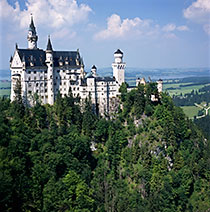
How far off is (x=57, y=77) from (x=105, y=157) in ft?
80.0

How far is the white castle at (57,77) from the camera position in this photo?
286 feet

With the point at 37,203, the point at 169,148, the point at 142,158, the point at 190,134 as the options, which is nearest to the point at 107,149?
the point at 142,158

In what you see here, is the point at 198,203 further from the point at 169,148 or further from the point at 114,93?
the point at 114,93

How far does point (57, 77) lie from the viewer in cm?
9288

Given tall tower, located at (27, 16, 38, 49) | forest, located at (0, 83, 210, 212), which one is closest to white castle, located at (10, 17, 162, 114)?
tall tower, located at (27, 16, 38, 49)

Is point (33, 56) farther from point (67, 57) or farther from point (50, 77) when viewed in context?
point (67, 57)

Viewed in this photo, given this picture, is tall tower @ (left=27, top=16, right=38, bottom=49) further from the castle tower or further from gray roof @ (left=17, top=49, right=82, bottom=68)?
the castle tower

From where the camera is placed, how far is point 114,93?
316ft

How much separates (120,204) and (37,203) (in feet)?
59.3

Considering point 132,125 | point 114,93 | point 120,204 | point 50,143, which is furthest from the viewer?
point 114,93

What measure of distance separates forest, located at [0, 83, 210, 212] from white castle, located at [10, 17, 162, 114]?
2.91 meters

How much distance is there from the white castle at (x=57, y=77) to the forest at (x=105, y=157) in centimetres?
291

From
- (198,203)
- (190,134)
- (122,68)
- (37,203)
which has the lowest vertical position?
(198,203)

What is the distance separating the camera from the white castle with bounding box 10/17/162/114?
87.1 m
